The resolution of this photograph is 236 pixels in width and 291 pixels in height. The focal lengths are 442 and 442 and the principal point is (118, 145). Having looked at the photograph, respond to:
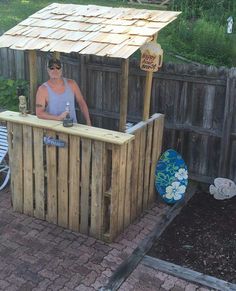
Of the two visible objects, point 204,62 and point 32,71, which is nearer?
point 32,71

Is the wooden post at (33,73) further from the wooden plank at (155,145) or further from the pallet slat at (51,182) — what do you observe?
the wooden plank at (155,145)

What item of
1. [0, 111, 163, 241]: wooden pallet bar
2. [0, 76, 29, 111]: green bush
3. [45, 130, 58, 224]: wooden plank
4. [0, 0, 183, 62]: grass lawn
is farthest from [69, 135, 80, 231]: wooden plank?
[0, 0, 183, 62]: grass lawn

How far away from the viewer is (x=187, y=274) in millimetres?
4609

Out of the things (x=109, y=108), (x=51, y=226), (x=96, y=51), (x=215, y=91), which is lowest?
(x=51, y=226)

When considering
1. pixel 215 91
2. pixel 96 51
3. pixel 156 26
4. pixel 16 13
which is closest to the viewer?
pixel 96 51

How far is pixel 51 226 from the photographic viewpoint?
17.8 ft

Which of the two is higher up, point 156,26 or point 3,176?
point 156,26

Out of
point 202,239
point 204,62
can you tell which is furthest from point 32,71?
point 204,62

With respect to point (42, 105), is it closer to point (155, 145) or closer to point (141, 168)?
point (141, 168)

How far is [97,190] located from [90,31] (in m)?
1.78

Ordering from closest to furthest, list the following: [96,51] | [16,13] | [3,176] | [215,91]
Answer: [96,51] < [215,91] < [3,176] < [16,13]

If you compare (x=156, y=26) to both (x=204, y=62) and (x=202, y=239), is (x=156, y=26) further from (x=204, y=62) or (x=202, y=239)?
(x=204, y=62)

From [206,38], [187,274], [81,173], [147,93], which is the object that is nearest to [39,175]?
[81,173]

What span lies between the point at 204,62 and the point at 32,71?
14.8 ft
